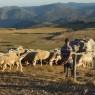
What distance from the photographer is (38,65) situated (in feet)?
92.4

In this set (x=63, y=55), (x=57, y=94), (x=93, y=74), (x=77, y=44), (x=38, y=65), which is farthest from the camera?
(x=77, y=44)

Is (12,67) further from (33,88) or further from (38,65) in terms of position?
(33,88)

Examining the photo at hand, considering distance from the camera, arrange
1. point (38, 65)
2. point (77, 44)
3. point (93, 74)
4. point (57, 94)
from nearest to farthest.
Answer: point (57, 94) → point (93, 74) → point (38, 65) → point (77, 44)

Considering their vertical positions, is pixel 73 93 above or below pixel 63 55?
below

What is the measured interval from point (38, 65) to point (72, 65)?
8.90m

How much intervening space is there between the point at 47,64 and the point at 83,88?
12580 mm

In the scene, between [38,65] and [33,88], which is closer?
[33,88]

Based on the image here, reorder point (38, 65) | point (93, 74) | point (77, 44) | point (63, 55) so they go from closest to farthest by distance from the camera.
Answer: point (63, 55) → point (93, 74) → point (38, 65) → point (77, 44)

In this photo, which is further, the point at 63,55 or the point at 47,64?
the point at 47,64

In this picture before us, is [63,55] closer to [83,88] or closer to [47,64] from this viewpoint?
[83,88]

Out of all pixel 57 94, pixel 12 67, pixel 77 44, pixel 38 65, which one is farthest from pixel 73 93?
pixel 77 44

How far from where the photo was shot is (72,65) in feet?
63.9

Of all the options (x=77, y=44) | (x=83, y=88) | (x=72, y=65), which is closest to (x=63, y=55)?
(x=72, y=65)

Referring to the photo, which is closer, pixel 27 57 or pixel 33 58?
pixel 33 58
